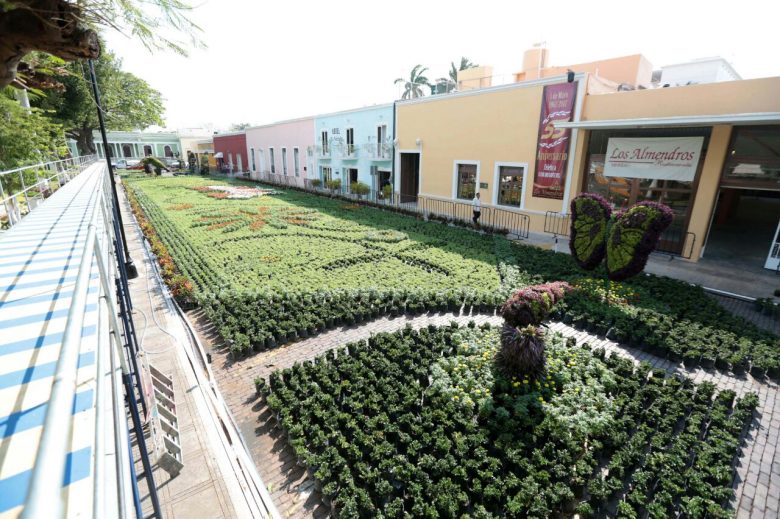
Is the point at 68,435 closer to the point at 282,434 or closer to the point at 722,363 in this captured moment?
the point at 282,434

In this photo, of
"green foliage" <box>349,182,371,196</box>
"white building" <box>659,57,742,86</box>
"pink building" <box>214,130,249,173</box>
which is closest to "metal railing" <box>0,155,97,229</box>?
"green foliage" <box>349,182,371,196</box>

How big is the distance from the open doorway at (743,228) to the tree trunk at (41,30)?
16.4m

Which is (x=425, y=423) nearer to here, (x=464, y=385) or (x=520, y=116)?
(x=464, y=385)

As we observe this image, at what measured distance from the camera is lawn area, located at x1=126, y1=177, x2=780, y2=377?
23.4 ft

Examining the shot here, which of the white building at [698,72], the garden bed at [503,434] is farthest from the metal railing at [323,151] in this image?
the garden bed at [503,434]

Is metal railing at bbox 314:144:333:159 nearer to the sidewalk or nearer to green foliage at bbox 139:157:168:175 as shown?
green foliage at bbox 139:157:168:175

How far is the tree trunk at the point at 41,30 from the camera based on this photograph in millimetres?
3873

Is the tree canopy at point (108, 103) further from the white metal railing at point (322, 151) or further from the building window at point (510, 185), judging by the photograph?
the building window at point (510, 185)

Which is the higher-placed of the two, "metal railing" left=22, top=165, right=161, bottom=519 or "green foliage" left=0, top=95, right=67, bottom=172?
"green foliage" left=0, top=95, right=67, bottom=172

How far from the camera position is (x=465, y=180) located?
60.7ft

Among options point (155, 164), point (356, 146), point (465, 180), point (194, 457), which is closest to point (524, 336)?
point (194, 457)

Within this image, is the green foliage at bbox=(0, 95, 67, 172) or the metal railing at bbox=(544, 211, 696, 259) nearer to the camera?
the green foliage at bbox=(0, 95, 67, 172)

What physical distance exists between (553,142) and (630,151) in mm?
2639

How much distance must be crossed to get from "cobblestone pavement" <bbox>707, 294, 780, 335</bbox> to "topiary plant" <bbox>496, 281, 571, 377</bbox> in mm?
5651
